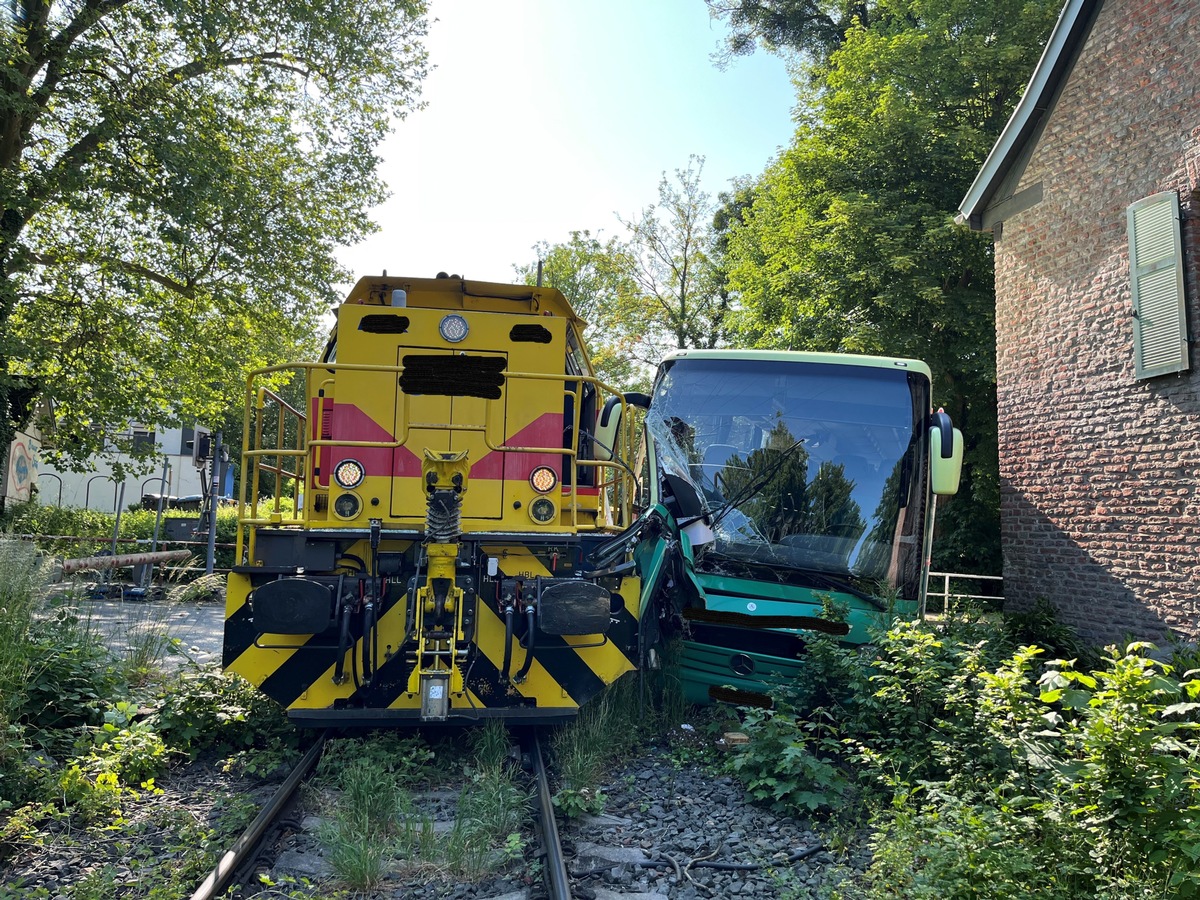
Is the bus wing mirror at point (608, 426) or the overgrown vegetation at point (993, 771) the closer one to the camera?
the overgrown vegetation at point (993, 771)

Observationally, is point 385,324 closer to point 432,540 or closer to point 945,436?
point 432,540

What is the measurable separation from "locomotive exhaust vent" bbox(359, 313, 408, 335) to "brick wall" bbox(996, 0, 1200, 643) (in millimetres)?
7067

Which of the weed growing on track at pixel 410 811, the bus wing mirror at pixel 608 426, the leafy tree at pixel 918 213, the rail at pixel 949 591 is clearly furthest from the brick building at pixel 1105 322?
the weed growing on track at pixel 410 811

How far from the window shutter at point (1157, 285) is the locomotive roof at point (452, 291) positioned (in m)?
6.24

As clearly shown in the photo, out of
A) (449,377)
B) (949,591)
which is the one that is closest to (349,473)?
(449,377)

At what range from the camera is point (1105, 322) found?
33.8 feet

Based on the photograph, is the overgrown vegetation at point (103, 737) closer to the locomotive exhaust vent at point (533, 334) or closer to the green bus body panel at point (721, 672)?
the green bus body panel at point (721, 672)

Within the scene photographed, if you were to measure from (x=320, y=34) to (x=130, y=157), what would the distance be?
4613 mm

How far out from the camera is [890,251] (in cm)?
1662

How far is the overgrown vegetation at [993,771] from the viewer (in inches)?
143

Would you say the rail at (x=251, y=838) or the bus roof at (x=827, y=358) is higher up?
the bus roof at (x=827, y=358)

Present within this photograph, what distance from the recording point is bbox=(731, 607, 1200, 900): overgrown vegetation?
3645 mm

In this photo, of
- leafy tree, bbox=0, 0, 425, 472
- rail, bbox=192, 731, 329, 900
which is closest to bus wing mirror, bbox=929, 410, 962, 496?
rail, bbox=192, 731, 329, 900

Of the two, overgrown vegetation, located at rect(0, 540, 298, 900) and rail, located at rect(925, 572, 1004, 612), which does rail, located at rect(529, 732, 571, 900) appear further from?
rail, located at rect(925, 572, 1004, 612)
